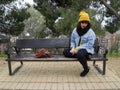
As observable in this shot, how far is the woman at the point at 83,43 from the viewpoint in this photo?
823cm

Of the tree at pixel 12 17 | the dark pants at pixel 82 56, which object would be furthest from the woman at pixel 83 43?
the tree at pixel 12 17

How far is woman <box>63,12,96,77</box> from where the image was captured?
27.0 feet

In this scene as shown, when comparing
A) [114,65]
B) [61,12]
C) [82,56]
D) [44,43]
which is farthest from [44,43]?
[61,12]

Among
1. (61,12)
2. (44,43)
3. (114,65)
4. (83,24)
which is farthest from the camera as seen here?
(61,12)

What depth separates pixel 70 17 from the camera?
13859 mm

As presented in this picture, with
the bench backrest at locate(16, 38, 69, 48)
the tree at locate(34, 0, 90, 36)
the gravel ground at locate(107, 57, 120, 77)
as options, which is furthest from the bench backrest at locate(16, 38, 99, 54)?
the tree at locate(34, 0, 90, 36)

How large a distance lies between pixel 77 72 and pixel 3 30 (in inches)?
247

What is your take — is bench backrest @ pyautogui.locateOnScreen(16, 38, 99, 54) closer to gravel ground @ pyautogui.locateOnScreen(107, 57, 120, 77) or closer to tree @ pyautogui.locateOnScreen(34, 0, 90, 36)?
gravel ground @ pyautogui.locateOnScreen(107, 57, 120, 77)

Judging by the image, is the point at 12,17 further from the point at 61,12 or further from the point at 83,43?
the point at 83,43

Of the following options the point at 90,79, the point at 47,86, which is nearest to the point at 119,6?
the point at 90,79

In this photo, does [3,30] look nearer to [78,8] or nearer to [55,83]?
[78,8]

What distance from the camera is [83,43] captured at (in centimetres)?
858

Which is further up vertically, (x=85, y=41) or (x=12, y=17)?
(x=12, y=17)

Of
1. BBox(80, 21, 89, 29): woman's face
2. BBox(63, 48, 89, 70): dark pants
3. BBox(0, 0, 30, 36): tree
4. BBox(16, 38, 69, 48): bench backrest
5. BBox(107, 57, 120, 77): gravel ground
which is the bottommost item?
BBox(107, 57, 120, 77): gravel ground
